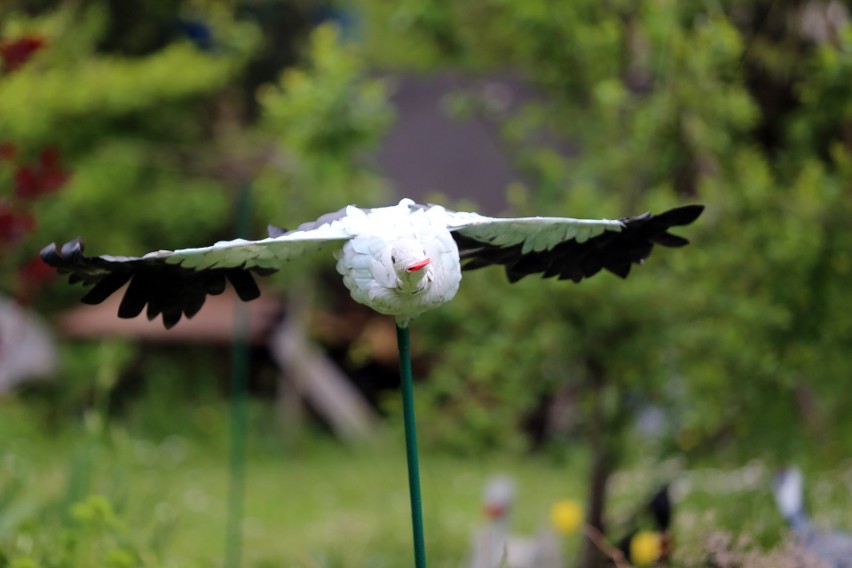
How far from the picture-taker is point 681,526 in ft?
7.75

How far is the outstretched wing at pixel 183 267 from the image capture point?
3.93ft

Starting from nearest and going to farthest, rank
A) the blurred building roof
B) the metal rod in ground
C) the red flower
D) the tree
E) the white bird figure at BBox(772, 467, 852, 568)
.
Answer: the metal rod in ground < the white bird figure at BBox(772, 467, 852, 568) < the red flower < the tree < the blurred building roof

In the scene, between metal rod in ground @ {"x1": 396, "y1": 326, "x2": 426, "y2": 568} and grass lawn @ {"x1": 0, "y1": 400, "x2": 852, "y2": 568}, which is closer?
metal rod in ground @ {"x1": 396, "y1": 326, "x2": 426, "y2": 568}

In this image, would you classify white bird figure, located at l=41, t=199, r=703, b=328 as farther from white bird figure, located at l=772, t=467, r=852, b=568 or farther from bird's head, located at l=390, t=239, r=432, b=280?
white bird figure, located at l=772, t=467, r=852, b=568

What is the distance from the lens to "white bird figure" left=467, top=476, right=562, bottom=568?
2605 millimetres

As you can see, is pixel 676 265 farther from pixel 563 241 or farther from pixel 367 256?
pixel 367 256

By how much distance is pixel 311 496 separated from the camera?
15.2 ft

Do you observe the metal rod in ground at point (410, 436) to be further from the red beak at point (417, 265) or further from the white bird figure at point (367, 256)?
the red beak at point (417, 265)

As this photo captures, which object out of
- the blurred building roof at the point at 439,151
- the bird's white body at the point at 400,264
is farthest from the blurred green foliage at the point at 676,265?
the blurred building roof at the point at 439,151

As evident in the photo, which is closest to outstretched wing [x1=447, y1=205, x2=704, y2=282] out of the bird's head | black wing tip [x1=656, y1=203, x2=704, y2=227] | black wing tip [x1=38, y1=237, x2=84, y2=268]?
black wing tip [x1=656, y1=203, x2=704, y2=227]

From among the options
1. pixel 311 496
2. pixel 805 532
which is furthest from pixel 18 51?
pixel 311 496

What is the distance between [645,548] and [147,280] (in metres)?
1.29

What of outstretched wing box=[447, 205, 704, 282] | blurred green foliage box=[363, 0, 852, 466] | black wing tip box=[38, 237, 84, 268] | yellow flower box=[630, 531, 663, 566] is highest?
blurred green foliage box=[363, 0, 852, 466]

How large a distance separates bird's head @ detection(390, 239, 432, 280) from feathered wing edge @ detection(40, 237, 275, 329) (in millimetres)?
243
